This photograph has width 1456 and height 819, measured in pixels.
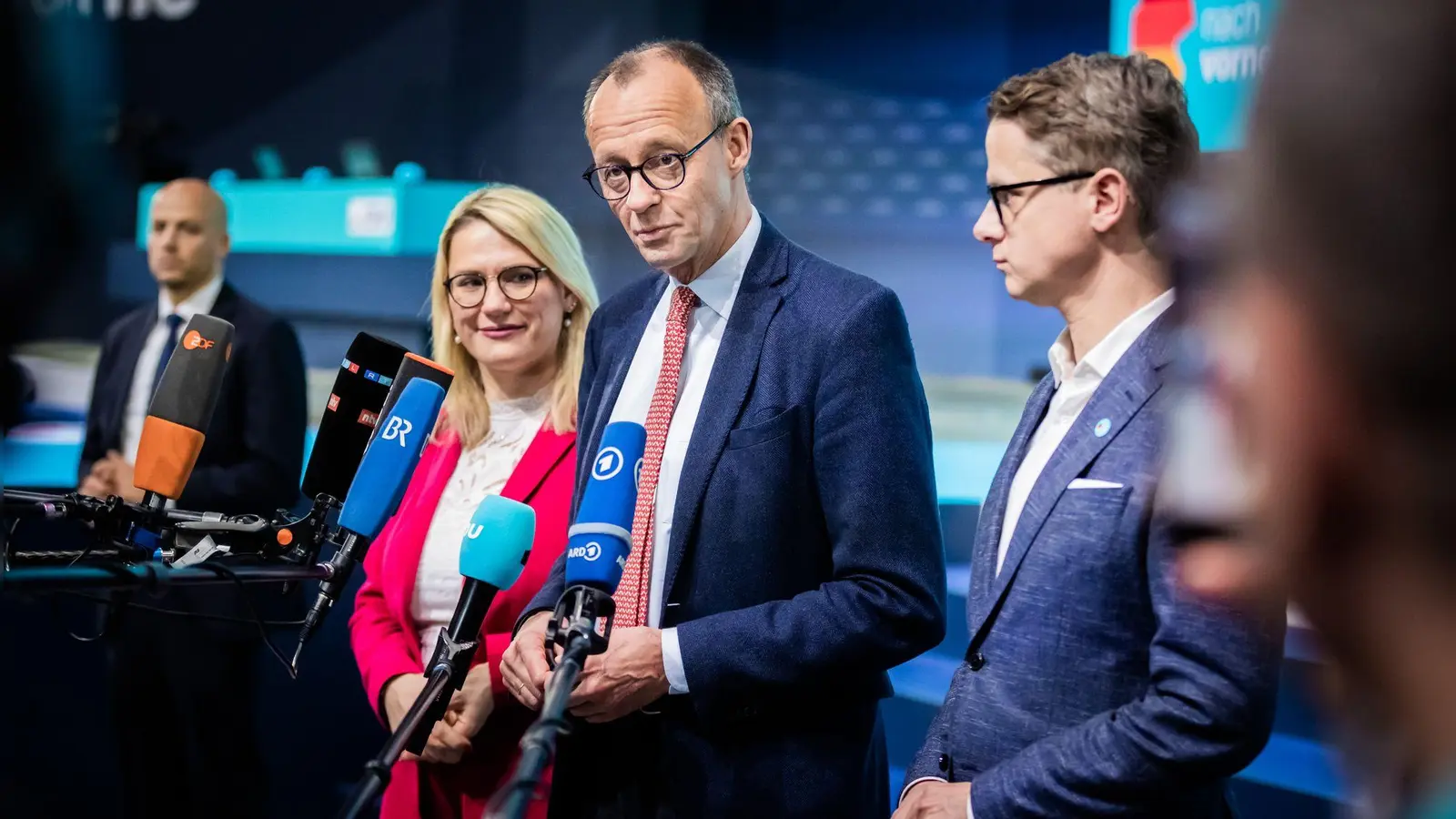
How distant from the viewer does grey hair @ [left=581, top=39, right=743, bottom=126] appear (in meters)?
1.88

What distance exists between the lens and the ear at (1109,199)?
1.57 m

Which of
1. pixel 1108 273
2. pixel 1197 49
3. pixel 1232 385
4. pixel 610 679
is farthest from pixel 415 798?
pixel 1197 49

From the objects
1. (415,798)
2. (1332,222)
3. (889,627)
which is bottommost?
(415,798)

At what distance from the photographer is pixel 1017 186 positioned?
1.64 meters

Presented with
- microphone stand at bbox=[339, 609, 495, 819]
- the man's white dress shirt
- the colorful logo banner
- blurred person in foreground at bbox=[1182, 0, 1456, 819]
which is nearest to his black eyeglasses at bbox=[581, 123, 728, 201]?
the man's white dress shirt

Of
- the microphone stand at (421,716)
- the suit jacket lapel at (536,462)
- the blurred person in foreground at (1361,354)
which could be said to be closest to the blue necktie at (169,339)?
the suit jacket lapel at (536,462)

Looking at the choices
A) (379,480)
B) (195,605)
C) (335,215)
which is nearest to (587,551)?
(379,480)

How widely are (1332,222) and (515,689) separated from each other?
4.89ft

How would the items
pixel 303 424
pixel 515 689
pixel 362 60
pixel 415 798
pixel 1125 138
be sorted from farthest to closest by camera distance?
pixel 362 60 < pixel 303 424 < pixel 415 798 < pixel 515 689 < pixel 1125 138

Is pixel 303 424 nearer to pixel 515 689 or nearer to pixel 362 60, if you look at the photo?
pixel 515 689

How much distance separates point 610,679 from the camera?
1.62m

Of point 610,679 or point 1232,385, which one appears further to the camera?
point 610,679

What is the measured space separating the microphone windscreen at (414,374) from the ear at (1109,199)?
86cm

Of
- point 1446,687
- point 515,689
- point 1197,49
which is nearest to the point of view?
point 1446,687
